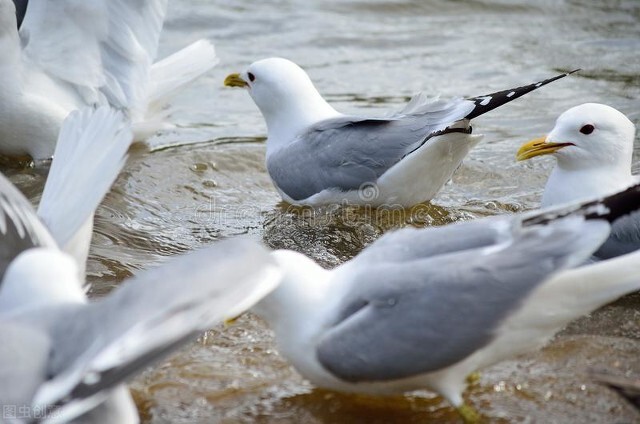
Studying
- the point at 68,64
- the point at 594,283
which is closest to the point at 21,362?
the point at 594,283

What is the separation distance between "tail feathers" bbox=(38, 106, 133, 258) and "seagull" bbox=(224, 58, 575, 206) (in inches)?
65.5

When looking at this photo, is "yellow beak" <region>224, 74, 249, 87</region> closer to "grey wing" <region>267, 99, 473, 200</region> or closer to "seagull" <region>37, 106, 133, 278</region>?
"grey wing" <region>267, 99, 473, 200</region>

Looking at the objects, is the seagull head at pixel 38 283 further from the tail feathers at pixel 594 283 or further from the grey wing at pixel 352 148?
the grey wing at pixel 352 148

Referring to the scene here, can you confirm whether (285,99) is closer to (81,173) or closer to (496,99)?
(496,99)

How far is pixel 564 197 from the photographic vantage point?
17.2 feet

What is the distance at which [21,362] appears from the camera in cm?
312

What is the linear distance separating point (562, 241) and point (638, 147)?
3742 millimetres

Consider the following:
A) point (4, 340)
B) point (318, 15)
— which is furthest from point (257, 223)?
point (318, 15)

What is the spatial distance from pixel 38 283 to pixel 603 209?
1916 mm

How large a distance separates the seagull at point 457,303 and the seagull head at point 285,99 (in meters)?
2.68

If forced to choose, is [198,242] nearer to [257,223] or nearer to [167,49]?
[257,223]

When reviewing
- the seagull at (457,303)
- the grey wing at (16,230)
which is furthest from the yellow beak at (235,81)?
the seagull at (457,303)

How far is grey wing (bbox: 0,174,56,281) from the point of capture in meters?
4.10

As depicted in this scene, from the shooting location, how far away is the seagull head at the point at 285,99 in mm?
6395
